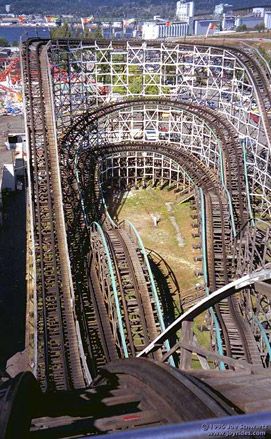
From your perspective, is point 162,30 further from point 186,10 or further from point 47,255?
point 47,255

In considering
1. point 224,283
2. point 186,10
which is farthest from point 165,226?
point 186,10

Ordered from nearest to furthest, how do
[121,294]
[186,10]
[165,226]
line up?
[121,294] → [165,226] → [186,10]

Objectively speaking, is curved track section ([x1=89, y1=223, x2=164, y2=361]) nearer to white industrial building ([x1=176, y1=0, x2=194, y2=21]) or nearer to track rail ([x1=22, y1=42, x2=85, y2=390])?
track rail ([x1=22, y1=42, x2=85, y2=390])

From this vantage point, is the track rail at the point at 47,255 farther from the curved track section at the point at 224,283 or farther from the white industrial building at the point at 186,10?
the white industrial building at the point at 186,10

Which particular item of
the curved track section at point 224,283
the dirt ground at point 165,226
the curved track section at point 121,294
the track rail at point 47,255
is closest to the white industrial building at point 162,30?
the dirt ground at point 165,226

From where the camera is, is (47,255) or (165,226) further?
(165,226)

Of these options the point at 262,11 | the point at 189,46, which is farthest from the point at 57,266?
the point at 262,11

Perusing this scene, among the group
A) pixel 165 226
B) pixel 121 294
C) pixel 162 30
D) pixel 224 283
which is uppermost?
pixel 162 30

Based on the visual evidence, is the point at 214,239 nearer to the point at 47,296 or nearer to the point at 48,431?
the point at 47,296

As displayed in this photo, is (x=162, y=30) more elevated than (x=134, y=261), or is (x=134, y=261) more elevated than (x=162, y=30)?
(x=162, y=30)
